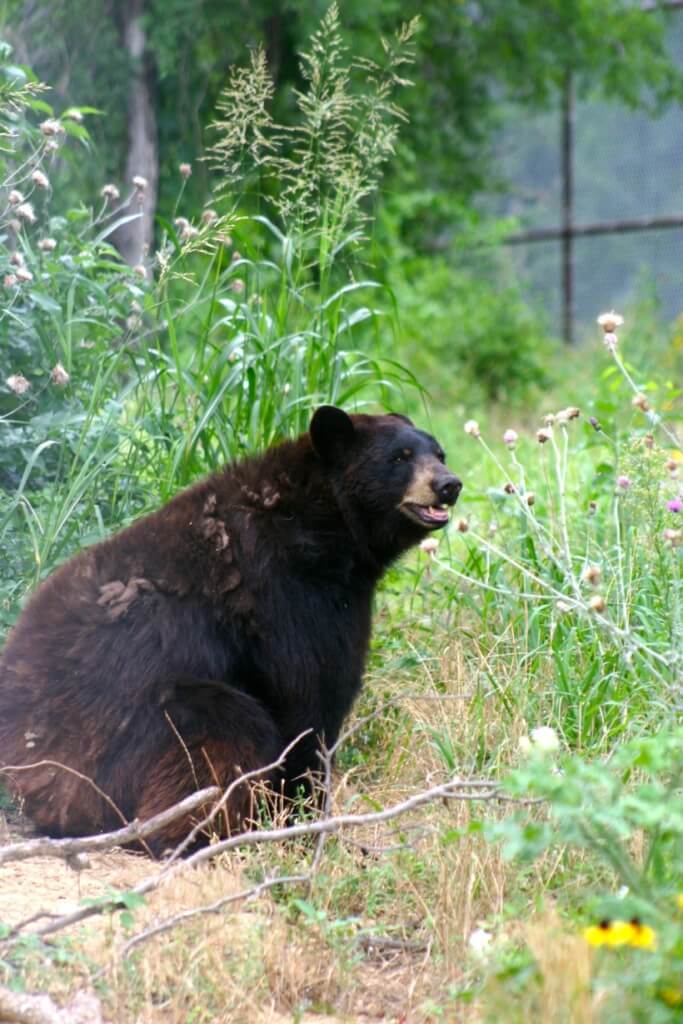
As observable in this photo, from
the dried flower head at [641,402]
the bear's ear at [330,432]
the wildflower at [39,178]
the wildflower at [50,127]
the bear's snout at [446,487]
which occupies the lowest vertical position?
the bear's snout at [446,487]

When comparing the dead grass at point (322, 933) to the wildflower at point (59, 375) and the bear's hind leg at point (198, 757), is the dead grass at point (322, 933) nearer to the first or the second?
the bear's hind leg at point (198, 757)

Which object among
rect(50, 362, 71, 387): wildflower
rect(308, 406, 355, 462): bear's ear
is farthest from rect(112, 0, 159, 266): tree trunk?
rect(308, 406, 355, 462): bear's ear

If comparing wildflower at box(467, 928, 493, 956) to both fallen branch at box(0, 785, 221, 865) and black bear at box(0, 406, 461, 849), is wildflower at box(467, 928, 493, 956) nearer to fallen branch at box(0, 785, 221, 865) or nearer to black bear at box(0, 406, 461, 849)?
fallen branch at box(0, 785, 221, 865)

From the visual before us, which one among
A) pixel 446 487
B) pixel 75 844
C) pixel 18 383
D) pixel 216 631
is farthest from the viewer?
pixel 18 383

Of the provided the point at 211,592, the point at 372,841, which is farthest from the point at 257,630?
the point at 372,841

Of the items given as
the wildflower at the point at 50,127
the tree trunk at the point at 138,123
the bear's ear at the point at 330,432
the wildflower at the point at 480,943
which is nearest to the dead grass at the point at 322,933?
the wildflower at the point at 480,943

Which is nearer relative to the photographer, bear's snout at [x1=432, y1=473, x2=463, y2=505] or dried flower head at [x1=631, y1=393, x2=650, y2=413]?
dried flower head at [x1=631, y1=393, x2=650, y2=413]

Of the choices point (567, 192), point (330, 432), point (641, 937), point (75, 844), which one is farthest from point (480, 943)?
point (567, 192)

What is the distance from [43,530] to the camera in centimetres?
476

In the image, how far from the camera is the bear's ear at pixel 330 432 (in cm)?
438

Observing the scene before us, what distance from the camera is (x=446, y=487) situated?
4.44 meters

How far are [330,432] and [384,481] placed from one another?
0.78 feet

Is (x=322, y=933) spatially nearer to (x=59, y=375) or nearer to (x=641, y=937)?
(x=641, y=937)

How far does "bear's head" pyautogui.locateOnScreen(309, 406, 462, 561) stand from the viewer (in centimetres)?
446
